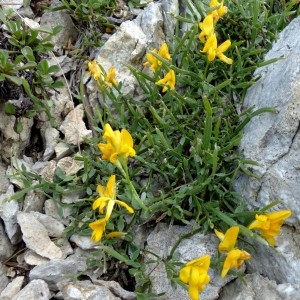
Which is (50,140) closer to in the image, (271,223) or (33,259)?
(33,259)

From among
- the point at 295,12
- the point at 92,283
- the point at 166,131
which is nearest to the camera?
the point at 92,283

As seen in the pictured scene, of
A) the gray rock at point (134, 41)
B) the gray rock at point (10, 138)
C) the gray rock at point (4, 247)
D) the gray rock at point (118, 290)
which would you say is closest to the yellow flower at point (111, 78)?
the gray rock at point (134, 41)

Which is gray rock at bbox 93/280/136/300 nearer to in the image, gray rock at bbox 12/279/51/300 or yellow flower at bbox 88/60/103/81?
gray rock at bbox 12/279/51/300

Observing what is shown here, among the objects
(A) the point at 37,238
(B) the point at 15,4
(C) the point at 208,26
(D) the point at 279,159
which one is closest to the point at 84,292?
(A) the point at 37,238

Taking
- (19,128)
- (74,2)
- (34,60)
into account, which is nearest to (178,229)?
(19,128)

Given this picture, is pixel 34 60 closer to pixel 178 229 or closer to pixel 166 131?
pixel 166 131

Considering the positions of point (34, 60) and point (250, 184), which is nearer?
point (250, 184)

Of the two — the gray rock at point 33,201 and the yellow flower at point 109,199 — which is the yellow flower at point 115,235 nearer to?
the yellow flower at point 109,199
